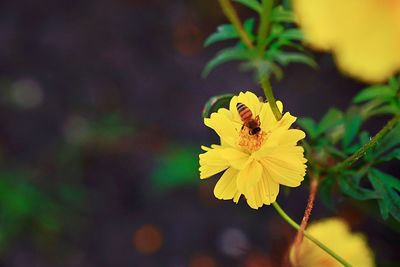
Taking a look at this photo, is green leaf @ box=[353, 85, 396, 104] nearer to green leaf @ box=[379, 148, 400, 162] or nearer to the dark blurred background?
green leaf @ box=[379, 148, 400, 162]

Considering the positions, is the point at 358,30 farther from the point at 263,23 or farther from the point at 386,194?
the point at 386,194

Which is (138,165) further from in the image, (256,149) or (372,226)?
(256,149)

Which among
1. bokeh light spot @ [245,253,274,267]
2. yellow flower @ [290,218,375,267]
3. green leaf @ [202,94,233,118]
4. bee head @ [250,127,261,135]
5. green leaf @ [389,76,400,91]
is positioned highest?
green leaf @ [202,94,233,118]

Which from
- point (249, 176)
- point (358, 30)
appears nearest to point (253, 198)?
point (249, 176)

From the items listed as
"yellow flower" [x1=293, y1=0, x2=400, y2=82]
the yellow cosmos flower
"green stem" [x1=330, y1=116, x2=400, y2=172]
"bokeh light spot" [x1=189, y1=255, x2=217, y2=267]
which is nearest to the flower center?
the yellow cosmos flower

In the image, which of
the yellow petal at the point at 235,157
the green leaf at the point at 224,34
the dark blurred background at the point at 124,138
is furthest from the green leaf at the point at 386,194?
the dark blurred background at the point at 124,138

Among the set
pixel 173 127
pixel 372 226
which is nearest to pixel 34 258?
pixel 173 127
